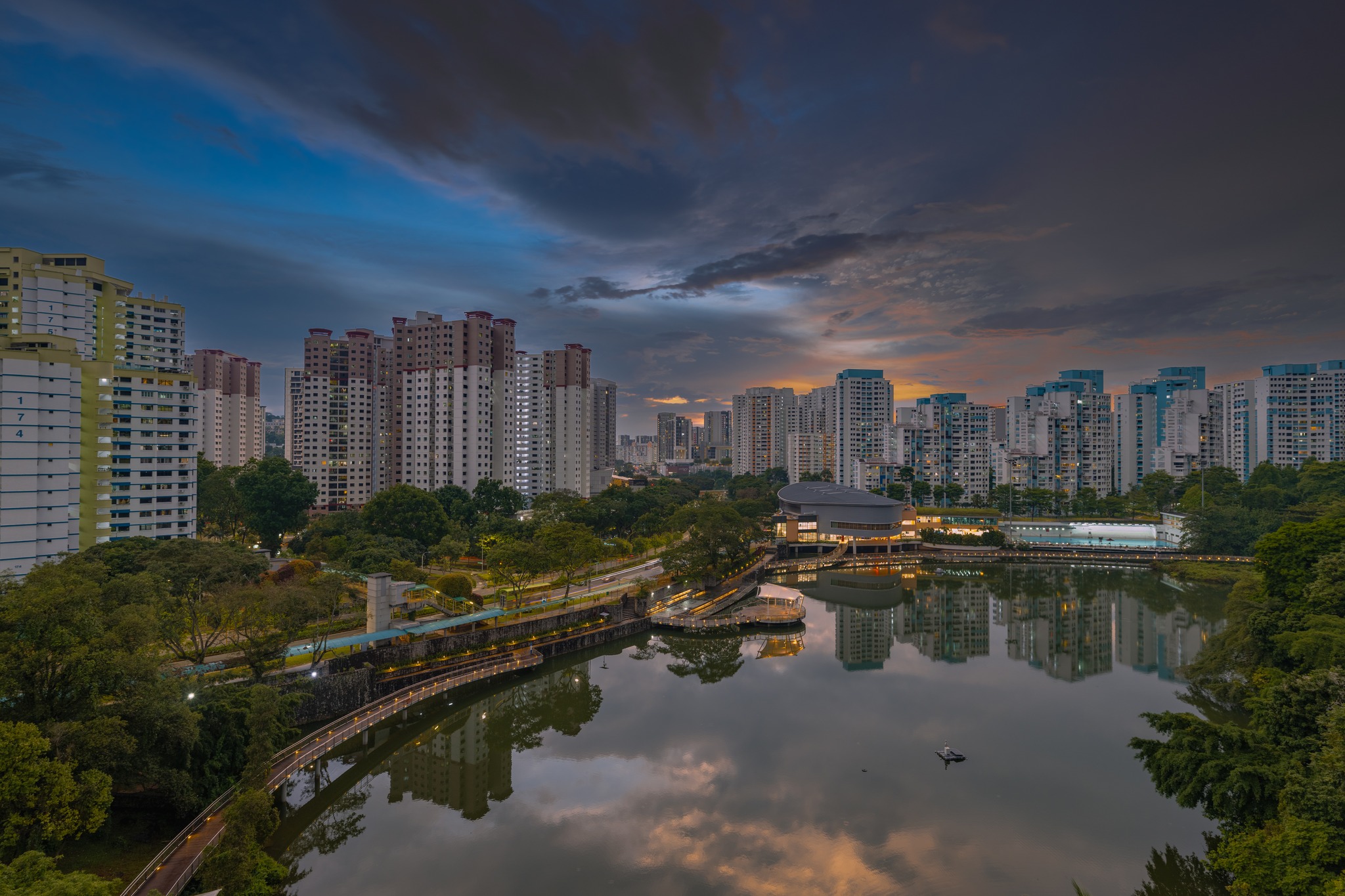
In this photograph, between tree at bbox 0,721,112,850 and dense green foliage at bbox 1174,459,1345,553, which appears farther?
dense green foliage at bbox 1174,459,1345,553

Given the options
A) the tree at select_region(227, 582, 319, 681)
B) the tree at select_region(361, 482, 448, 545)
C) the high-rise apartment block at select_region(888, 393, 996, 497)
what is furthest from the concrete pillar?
the high-rise apartment block at select_region(888, 393, 996, 497)

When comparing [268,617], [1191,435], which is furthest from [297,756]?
[1191,435]

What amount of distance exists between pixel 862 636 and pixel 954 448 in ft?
127

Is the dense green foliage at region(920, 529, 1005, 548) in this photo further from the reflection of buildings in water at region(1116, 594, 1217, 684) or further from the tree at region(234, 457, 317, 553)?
the tree at region(234, 457, 317, 553)

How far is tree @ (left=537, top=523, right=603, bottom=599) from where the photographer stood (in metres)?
25.7

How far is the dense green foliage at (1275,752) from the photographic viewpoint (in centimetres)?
825

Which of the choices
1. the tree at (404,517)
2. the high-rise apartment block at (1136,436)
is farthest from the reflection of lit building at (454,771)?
the high-rise apartment block at (1136,436)

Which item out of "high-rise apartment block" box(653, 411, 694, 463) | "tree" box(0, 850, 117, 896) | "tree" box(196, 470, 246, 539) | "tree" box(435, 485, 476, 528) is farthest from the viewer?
"high-rise apartment block" box(653, 411, 694, 463)

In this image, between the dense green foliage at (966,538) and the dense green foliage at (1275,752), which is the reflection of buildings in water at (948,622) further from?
the dense green foliage at (966,538)

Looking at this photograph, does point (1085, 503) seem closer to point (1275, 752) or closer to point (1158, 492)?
point (1158, 492)

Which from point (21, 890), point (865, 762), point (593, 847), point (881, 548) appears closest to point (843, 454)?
point (881, 548)

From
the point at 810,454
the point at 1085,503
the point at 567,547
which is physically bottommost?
the point at 567,547

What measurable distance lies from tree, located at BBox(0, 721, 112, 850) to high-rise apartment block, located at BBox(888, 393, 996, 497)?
57.5 meters

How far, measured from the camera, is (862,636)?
25.1m
